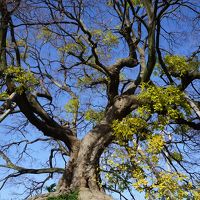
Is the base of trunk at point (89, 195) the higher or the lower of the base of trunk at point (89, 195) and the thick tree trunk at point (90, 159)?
the lower

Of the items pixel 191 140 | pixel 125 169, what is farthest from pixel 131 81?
pixel 125 169

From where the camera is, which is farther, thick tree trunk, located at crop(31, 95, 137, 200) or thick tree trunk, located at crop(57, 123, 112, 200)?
thick tree trunk, located at crop(31, 95, 137, 200)

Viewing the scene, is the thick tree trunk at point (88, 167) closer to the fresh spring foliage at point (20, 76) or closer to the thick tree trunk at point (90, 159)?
the thick tree trunk at point (90, 159)

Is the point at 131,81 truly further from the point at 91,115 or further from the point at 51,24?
the point at 51,24

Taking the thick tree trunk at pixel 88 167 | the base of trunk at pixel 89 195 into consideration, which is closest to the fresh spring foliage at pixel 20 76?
the thick tree trunk at pixel 88 167

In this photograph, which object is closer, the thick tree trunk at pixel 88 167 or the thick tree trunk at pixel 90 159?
the thick tree trunk at pixel 88 167

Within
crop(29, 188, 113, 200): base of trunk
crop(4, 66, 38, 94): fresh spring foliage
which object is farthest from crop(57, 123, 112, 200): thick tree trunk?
crop(4, 66, 38, 94): fresh spring foliage

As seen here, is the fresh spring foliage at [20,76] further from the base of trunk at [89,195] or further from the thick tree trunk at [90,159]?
the base of trunk at [89,195]

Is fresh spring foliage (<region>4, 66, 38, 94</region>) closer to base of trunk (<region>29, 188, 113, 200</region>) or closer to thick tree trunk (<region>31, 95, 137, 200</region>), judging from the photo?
thick tree trunk (<region>31, 95, 137, 200</region>)

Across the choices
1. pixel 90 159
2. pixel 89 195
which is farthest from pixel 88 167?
pixel 89 195

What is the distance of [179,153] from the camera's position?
49.0ft

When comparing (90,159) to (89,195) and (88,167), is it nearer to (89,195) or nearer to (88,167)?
(88,167)

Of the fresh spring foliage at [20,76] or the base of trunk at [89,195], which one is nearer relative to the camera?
the base of trunk at [89,195]

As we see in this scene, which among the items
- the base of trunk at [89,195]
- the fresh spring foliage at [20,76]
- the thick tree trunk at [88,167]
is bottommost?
the base of trunk at [89,195]
